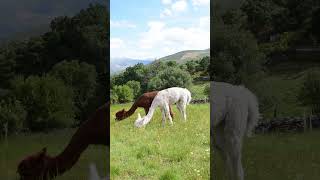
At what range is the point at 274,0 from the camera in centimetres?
366

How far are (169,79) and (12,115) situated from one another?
4898 mm

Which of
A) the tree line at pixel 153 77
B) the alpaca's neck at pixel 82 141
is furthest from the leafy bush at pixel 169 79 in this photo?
the alpaca's neck at pixel 82 141

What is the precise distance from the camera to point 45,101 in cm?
327

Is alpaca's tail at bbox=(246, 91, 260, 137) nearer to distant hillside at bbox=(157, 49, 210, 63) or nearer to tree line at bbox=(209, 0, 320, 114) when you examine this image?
tree line at bbox=(209, 0, 320, 114)

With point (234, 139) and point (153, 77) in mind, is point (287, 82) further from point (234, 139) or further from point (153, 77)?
point (153, 77)

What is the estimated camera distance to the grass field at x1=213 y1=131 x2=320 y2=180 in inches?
137

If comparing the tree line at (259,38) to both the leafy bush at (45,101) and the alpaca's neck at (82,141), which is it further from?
the leafy bush at (45,101)

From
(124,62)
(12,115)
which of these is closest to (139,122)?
(124,62)

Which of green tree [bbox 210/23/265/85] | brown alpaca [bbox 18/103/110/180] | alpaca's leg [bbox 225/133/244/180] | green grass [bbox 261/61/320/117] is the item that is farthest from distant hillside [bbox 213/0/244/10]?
brown alpaca [bbox 18/103/110/180]

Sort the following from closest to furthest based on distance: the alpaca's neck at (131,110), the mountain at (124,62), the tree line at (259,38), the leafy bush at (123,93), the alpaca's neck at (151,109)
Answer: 1. the tree line at (259,38)
2. the alpaca's neck at (151,109)
3. the alpaca's neck at (131,110)
4. the leafy bush at (123,93)
5. the mountain at (124,62)

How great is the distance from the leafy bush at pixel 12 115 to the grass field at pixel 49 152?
3.1 inches

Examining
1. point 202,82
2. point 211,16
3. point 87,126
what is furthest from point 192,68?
point 87,126

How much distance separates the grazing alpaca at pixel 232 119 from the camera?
12.0 feet

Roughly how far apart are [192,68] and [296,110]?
470 cm
